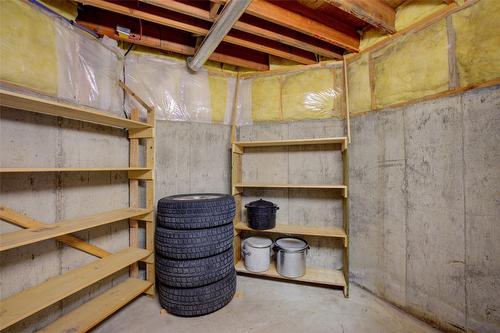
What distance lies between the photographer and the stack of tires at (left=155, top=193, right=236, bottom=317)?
1.88 m

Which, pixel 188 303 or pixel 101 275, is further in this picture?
pixel 188 303

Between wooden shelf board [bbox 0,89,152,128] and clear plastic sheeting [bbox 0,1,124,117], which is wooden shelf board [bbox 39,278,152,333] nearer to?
wooden shelf board [bbox 0,89,152,128]

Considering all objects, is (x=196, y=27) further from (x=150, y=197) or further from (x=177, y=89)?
(x=150, y=197)

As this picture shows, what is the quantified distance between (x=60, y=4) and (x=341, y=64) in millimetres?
2749

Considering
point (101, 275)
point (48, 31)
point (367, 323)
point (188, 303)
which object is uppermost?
point (48, 31)

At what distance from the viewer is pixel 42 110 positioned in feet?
5.17

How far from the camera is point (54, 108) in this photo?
1.51m

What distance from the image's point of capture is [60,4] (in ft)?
5.99

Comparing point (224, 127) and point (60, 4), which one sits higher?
point (60, 4)

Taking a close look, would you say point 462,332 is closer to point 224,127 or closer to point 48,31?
point 224,127

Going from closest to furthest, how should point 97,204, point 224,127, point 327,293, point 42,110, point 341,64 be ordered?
point 42,110
point 97,204
point 327,293
point 341,64
point 224,127

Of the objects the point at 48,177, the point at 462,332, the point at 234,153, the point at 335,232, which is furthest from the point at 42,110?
the point at 462,332

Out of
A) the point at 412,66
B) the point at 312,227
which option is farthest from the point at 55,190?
the point at 412,66

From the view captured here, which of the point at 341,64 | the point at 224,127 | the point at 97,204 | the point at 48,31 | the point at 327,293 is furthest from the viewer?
the point at 224,127
